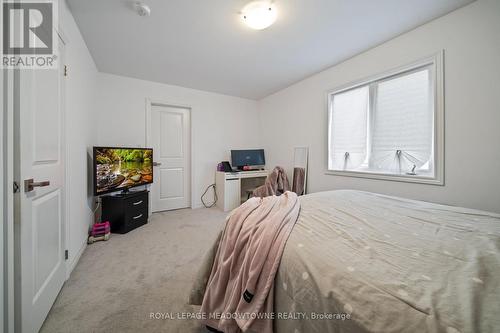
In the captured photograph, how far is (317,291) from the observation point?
62cm

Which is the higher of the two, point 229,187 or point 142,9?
point 142,9

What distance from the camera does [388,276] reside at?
1.92 ft

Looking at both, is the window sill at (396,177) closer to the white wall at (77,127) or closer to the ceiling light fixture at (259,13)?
the ceiling light fixture at (259,13)

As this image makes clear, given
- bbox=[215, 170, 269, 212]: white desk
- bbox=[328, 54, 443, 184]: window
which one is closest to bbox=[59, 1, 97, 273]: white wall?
bbox=[215, 170, 269, 212]: white desk

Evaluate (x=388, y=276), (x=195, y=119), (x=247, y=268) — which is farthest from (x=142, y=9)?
(x=388, y=276)

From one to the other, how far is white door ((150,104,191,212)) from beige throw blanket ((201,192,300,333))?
275 cm

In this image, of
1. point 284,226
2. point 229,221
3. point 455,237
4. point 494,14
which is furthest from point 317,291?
point 494,14

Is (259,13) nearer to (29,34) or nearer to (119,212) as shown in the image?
(29,34)

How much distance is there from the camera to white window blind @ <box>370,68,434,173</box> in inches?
75.2

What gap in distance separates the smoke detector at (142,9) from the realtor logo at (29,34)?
563 millimetres

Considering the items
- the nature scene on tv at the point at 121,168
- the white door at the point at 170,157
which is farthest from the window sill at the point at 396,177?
the nature scene on tv at the point at 121,168

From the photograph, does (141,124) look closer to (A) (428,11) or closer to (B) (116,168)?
(B) (116,168)

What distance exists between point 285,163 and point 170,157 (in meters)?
2.25

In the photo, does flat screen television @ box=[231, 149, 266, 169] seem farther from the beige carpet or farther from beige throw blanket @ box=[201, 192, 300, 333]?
beige throw blanket @ box=[201, 192, 300, 333]
